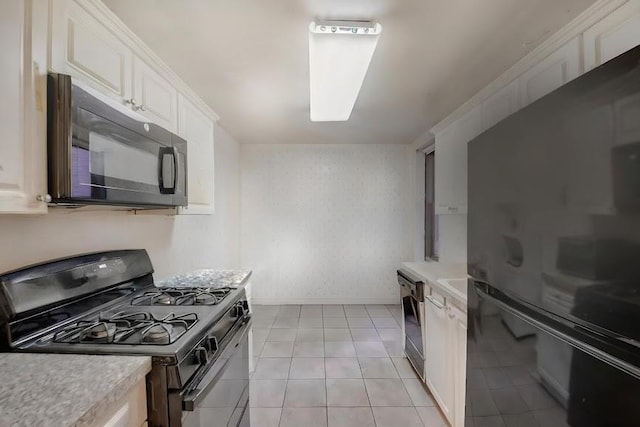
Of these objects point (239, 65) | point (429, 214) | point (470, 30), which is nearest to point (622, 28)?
point (470, 30)

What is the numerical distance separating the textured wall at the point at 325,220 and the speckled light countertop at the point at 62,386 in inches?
137

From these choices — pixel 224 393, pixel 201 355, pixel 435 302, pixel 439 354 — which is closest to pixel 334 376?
pixel 439 354

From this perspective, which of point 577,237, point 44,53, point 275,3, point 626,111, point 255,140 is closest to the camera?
point 626,111

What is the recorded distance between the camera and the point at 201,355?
1.09m

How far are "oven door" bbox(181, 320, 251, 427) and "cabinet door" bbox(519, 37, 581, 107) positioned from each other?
84.0 inches

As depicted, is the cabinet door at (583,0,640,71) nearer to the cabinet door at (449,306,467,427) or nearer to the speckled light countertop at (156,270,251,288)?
the cabinet door at (449,306,467,427)

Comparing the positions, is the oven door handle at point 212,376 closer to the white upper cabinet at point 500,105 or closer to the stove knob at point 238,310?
the stove knob at point 238,310

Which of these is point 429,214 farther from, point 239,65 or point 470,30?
point 239,65

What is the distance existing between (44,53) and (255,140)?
3.23 metres

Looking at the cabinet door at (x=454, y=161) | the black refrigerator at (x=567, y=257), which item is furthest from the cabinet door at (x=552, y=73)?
the black refrigerator at (x=567, y=257)

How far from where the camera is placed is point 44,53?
961 millimetres

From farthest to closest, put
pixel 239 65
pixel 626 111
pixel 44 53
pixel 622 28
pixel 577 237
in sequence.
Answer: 1. pixel 239 65
2. pixel 622 28
3. pixel 44 53
4. pixel 577 237
5. pixel 626 111

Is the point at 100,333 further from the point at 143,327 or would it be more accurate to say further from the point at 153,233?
the point at 153,233

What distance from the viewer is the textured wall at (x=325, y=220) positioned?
4.38 m
